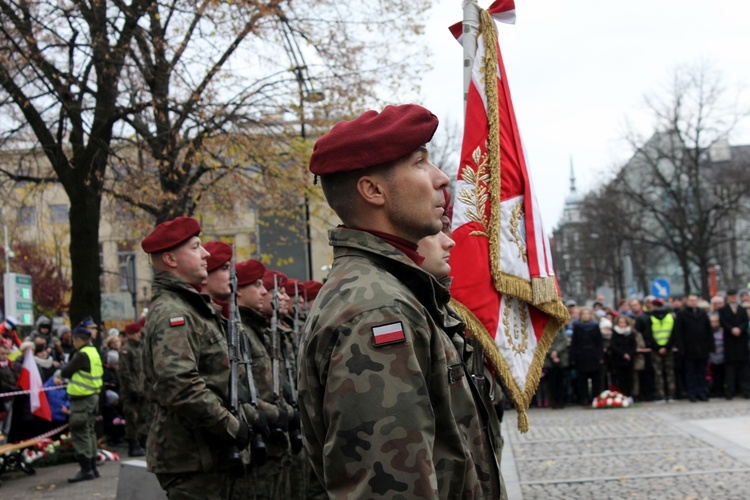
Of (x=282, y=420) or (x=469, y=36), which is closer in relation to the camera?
(x=469, y=36)

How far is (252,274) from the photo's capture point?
686cm

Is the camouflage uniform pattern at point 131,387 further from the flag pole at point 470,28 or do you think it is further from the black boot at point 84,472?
the flag pole at point 470,28

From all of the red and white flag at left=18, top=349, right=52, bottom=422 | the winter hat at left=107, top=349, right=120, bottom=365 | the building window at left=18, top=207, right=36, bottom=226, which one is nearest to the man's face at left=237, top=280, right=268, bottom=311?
the red and white flag at left=18, top=349, right=52, bottom=422

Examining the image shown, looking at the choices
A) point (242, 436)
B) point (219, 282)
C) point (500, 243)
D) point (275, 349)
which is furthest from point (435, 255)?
point (275, 349)

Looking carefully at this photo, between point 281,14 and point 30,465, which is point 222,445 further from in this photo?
point 281,14

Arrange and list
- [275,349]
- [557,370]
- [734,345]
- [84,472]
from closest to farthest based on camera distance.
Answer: [275,349] → [84,472] → [734,345] → [557,370]

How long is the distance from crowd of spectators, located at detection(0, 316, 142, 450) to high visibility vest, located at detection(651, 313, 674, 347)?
10.2 m

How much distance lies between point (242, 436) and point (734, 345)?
15.0 metres

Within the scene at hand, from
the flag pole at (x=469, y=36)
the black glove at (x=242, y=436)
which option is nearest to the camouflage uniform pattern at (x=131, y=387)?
the black glove at (x=242, y=436)

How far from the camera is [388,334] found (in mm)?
2076

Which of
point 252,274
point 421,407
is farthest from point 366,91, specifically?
point 421,407

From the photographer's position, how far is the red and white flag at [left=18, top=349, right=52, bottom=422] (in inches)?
480

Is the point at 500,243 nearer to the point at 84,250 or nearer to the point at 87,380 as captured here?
the point at 87,380

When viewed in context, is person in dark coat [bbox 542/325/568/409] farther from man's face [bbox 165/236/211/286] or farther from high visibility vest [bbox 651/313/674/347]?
man's face [bbox 165/236/211/286]
